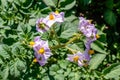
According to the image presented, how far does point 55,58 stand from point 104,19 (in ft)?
2.57

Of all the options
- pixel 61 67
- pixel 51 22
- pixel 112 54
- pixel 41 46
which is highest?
pixel 51 22

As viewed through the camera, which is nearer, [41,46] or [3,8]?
[41,46]

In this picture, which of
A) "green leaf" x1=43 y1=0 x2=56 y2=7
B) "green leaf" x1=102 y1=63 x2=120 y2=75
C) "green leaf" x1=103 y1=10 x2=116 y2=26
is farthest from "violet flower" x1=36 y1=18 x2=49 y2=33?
"green leaf" x1=103 y1=10 x2=116 y2=26

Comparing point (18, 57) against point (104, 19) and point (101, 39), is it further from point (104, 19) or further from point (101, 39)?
point (104, 19)

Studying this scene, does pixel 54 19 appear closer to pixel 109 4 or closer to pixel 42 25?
pixel 42 25

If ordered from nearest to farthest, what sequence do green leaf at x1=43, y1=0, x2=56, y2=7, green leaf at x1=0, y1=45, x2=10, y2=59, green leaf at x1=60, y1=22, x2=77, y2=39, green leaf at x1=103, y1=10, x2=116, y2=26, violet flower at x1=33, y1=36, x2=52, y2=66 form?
violet flower at x1=33, y1=36, x2=52, y2=66, green leaf at x1=0, y1=45, x2=10, y2=59, green leaf at x1=60, y1=22, x2=77, y2=39, green leaf at x1=43, y1=0, x2=56, y2=7, green leaf at x1=103, y1=10, x2=116, y2=26

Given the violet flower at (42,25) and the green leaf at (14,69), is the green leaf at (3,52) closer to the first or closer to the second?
the green leaf at (14,69)

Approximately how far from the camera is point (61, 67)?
79.9 inches

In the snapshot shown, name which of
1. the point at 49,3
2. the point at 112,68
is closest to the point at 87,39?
the point at 112,68

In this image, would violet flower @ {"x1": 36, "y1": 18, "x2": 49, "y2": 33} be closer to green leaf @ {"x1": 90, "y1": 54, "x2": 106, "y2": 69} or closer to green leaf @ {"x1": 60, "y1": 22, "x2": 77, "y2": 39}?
green leaf @ {"x1": 60, "y1": 22, "x2": 77, "y2": 39}

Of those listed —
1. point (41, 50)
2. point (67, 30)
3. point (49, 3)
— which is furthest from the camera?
point (49, 3)

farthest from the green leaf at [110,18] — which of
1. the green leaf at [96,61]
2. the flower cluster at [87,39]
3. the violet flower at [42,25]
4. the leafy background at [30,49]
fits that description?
the violet flower at [42,25]

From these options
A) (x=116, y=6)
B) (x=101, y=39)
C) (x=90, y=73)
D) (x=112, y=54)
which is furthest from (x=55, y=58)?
(x=116, y=6)

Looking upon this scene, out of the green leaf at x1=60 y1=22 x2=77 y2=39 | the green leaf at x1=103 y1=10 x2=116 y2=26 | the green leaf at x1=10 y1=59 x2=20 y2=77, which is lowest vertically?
the green leaf at x1=10 y1=59 x2=20 y2=77
